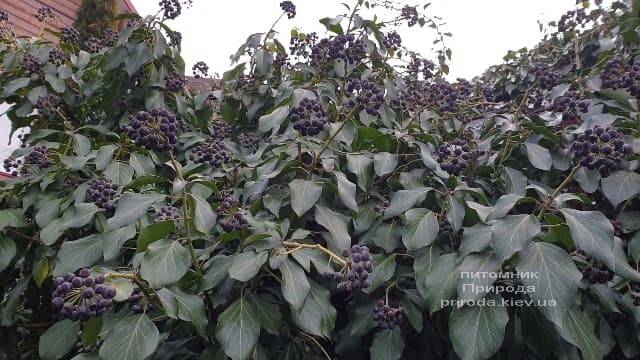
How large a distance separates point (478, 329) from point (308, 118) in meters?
0.81

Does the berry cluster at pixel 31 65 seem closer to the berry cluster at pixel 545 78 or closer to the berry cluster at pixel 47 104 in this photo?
the berry cluster at pixel 47 104

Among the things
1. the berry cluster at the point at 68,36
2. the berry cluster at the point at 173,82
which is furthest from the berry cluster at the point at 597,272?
the berry cluster at the point at 68,36

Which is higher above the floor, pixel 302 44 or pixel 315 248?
pixel 302 44

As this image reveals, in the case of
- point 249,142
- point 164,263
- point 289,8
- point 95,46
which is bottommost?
point 164,263

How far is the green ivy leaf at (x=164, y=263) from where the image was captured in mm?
1299

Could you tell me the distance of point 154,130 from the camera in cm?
148

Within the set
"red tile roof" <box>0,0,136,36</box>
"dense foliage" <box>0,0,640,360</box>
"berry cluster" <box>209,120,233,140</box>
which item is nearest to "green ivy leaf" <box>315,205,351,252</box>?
"dense foliage" <box>0,0,640,360</box>

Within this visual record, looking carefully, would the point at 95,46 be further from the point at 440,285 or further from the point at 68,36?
the point at 440,285

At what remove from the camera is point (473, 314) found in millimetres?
1304

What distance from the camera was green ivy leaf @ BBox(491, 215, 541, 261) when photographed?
48.5 inches

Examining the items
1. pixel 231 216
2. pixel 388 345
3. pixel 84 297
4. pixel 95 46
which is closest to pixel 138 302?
pixel 84 297

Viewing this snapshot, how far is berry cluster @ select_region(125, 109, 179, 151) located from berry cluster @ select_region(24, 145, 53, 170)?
998 mm

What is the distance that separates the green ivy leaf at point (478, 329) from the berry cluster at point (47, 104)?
228cm

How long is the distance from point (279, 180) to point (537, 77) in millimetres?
1450
